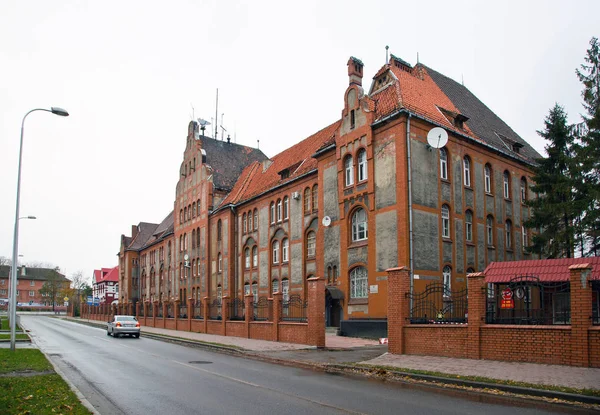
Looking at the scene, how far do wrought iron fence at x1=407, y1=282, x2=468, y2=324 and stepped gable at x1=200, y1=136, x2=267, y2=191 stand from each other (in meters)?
32.7

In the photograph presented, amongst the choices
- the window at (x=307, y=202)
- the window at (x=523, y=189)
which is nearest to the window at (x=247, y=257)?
the window at (x=307, y=202)

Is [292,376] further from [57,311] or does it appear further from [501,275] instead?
[57,311]

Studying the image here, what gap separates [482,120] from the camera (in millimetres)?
35594

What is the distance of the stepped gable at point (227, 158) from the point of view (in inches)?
2004

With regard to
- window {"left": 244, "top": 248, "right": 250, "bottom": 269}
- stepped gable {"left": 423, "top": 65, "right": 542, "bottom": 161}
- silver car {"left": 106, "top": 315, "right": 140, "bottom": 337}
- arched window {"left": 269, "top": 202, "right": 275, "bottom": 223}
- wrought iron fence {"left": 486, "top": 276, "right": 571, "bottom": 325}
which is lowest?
silver car {"left": 106, "top": 315, "right": 140, "bottom": 337}

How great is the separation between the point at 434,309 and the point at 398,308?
211 cm

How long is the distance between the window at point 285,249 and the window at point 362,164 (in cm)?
973

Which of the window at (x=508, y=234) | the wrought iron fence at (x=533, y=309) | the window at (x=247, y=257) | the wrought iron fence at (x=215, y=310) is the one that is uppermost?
the window at (x=508, y=234)

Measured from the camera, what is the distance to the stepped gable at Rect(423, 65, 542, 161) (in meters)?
33.5

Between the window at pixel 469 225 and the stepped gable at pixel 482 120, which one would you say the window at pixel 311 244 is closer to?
the window at pixel 469 225

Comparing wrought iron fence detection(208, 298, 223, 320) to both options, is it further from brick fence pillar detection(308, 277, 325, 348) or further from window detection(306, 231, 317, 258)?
brick fence pillar detection(308, 277, 325, 348)

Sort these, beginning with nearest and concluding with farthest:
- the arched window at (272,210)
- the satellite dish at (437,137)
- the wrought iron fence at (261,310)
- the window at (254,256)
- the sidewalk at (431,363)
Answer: the sidewalk at (431,363) → the satellite dish at (437,137) → the wrought iron fence at (261,310) → the arched window at (272,210) → the window at (254,256)

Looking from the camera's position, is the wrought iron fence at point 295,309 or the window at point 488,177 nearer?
the wrought iron fence at point 295,309

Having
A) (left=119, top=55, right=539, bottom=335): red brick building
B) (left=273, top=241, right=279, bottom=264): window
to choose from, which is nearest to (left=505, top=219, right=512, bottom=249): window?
(left=119, top=55, right=539, bottom=335): red brick building
